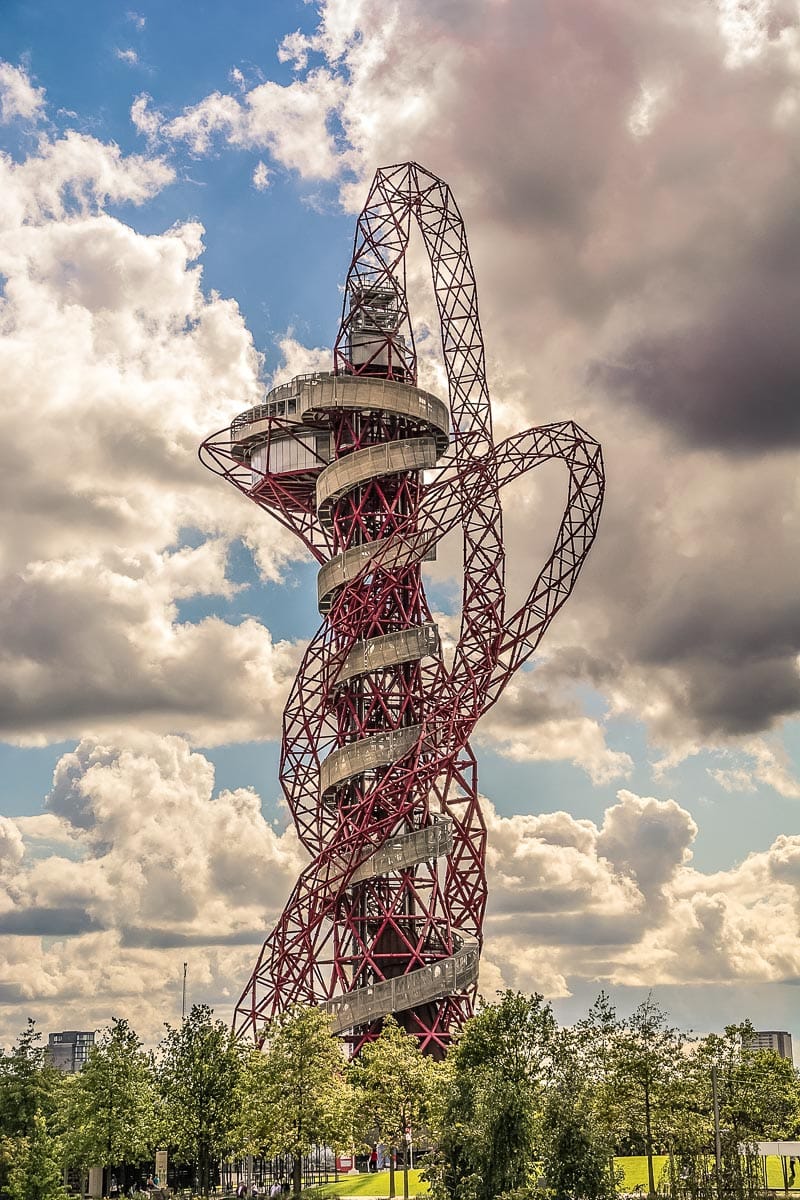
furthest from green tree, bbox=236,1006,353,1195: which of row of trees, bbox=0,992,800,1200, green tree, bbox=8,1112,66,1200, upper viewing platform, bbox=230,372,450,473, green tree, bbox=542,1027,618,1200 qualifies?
upper viewing platform, bbox=230,372,450,473

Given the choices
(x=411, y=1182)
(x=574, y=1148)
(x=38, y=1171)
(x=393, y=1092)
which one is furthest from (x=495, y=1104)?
(x=38, y=1171)

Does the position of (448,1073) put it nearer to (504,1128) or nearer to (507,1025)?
(507,1025)

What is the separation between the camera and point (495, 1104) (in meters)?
53.1

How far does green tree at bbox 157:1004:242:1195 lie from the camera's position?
226 feet

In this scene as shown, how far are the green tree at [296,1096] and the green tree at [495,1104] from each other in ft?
22.9

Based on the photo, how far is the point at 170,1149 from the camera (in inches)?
3049

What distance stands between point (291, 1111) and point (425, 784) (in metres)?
24.9

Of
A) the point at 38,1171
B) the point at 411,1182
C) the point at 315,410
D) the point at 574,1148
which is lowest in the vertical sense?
the point at 411,1182

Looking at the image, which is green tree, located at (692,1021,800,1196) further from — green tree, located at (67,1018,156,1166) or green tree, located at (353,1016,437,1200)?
green tree, located at (67,1018,156,1166)

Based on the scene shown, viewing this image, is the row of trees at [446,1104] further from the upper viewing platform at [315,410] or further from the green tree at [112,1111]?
the upper viewing platform at [315,410]

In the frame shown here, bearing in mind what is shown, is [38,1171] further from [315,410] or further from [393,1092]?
[315,410]

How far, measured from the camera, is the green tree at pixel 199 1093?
68812 mm

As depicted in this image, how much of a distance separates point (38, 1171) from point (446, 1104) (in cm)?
2568

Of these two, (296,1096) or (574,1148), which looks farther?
(296,1096)
